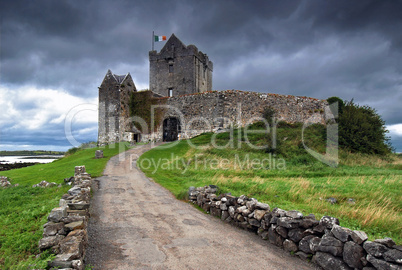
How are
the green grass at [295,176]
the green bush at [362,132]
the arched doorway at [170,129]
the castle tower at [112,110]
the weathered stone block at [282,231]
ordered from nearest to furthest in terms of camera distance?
the weathered stone block at [282,231]
the green grass at [295,176]
the green bush at [362,132]
the castle tower at [112,110]
the arched doorway at [170,129]

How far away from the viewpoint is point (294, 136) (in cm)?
2617

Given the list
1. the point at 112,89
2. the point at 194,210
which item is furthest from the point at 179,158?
the point at 112,89

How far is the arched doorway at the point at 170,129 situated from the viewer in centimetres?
3728

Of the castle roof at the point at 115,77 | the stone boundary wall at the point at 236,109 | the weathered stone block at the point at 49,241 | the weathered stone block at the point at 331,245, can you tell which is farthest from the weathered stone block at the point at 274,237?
the castle roof at the point at 115,77

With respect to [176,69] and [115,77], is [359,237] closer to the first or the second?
[115,77]

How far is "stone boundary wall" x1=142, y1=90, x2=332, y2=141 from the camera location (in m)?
32.8

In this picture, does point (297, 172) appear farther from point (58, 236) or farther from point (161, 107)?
point (161, 107)

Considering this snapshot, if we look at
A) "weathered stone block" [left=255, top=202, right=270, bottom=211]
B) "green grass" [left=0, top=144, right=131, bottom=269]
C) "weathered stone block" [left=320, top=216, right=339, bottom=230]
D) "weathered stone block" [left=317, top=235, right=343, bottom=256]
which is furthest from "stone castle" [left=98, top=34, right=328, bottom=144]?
"weathered stone block" [left=317, top=235, right=343, bottom=256]

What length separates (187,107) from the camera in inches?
1404

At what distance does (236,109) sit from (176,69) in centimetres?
1906

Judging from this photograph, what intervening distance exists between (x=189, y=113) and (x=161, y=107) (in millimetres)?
5121

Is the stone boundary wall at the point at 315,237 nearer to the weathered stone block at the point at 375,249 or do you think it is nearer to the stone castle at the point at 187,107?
the weathered stone block at the point at 375,249

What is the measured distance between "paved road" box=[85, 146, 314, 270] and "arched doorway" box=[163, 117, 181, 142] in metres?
25.2

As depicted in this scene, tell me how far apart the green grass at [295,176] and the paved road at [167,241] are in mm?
2198
